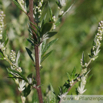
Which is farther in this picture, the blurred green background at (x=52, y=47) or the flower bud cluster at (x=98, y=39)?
the blurred green background at (x=52, y=47)

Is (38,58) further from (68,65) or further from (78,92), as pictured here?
(68,65)

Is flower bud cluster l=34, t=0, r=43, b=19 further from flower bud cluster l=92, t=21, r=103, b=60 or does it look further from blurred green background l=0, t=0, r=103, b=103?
blurred green background l=0, t=0, r=103, b=103

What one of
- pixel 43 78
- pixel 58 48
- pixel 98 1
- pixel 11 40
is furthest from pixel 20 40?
pixel 98 1

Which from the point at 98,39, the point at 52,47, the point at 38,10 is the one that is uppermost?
the point at 38,10

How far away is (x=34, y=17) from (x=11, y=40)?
49cm

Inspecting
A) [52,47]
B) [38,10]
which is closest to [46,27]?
[38,10]

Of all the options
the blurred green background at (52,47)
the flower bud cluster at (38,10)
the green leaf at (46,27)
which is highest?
the flower bud cluster at (38,10)

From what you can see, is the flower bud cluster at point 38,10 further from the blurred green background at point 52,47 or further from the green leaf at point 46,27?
the blurred green background at point 52,47

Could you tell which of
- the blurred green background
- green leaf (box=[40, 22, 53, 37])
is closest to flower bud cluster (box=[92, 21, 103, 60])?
green leaf (box=[40, 22, 53, 37])

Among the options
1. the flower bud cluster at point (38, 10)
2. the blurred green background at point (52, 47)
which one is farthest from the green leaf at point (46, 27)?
the blurred green background at point (52, 47)

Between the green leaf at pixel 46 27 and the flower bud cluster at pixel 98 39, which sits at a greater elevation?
the green leaf at pixel 46 27

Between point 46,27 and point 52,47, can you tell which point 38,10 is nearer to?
point 46,27

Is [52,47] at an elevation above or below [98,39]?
below

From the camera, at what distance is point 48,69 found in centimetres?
89
